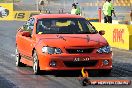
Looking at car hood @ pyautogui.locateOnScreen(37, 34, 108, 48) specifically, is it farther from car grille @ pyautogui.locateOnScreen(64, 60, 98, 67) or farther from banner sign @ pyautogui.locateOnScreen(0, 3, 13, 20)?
banner sign @ pyautogui.locateOnScreen(0, 3, 13, 20)

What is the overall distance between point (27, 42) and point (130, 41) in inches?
335

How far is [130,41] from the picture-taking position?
841 inches

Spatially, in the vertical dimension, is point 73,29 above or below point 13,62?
above

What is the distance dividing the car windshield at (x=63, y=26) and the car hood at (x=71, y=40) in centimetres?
43

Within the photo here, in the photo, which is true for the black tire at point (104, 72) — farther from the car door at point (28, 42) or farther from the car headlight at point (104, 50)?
the car door at point (28, 42)

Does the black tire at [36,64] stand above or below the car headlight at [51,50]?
below

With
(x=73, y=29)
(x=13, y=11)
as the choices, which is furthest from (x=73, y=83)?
(x=13, y=11)

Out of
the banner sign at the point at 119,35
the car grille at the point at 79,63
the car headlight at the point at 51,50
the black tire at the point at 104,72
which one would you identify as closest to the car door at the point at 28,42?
the car headlight at the point at 51,50

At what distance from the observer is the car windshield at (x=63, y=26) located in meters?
13.3

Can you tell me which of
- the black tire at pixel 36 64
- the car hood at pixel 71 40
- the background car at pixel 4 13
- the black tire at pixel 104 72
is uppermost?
the car hood at pixel 71 40

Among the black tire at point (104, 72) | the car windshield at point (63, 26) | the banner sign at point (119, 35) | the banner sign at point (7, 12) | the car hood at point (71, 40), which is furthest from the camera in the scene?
the banner sign at point (7, 12)

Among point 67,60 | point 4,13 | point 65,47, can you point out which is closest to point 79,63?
point 67,60

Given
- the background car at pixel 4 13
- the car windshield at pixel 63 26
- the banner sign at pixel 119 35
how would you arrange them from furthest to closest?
the background car at pixel 4 13 → the banner sign at pixel 119 35 → the car windshield at pixel 63 26

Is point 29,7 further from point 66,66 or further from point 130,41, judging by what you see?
point 66,66
